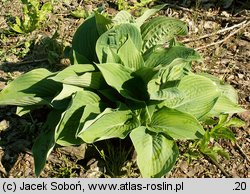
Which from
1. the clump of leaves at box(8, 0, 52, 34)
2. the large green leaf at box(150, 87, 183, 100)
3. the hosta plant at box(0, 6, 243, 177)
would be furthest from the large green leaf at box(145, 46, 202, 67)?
the clump of leaves at box(8, 0, 52, 34)

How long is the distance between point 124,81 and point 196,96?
1.79 ft

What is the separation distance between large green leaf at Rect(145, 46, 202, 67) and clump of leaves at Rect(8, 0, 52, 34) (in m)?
1.72

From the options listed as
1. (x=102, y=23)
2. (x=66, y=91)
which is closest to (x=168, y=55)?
(x=102, y=23)

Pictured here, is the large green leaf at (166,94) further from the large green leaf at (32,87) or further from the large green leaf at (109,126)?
the large green leaf at (32,87)

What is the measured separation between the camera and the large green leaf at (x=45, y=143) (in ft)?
10.7

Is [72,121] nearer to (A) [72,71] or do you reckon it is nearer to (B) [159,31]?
(A) [72,71]

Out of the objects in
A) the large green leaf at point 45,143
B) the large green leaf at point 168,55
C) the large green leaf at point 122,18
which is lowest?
the large green leaf at point 45,143

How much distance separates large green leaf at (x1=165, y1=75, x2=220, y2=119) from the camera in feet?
11.3

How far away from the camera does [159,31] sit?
3672 mm

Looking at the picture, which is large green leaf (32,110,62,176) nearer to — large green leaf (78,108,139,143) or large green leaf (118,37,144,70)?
large green leaf (78,108,139,143)

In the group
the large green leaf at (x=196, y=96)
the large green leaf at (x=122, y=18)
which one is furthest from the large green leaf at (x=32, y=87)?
the large green leaf at (x=196, y=96)

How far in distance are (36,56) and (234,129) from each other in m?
2.00

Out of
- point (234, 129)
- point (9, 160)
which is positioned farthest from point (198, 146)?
point (9, 160)

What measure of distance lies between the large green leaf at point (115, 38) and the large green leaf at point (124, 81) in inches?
5.6
